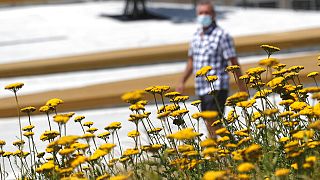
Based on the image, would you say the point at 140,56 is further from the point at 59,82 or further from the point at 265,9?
the point at 265,9

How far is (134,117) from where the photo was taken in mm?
3547

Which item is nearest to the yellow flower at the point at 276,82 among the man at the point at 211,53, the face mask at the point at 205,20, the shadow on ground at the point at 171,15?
the man at the point at 211,53

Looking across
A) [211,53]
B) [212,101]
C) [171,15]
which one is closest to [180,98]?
[212,101]

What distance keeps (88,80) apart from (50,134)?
773 cm

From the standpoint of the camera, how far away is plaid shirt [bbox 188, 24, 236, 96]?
21.8 ft

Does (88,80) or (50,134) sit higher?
(50,134)

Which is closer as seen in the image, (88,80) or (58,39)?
(88,80)

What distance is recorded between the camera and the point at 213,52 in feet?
21.8

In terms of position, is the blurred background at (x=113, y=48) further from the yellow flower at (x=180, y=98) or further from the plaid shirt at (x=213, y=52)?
the yellow flower at (x=180, y=98)

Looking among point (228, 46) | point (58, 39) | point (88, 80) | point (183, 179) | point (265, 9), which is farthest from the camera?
point (265, 9)

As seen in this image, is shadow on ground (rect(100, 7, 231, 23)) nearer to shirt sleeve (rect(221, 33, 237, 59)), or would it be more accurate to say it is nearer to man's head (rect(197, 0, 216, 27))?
man's head (rect(197, 0, 216, 27))

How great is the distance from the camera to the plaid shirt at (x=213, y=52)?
664 cm

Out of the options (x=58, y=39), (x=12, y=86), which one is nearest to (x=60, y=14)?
(x=58, y=39)

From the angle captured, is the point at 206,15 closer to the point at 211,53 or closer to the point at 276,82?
the point at 211,53
